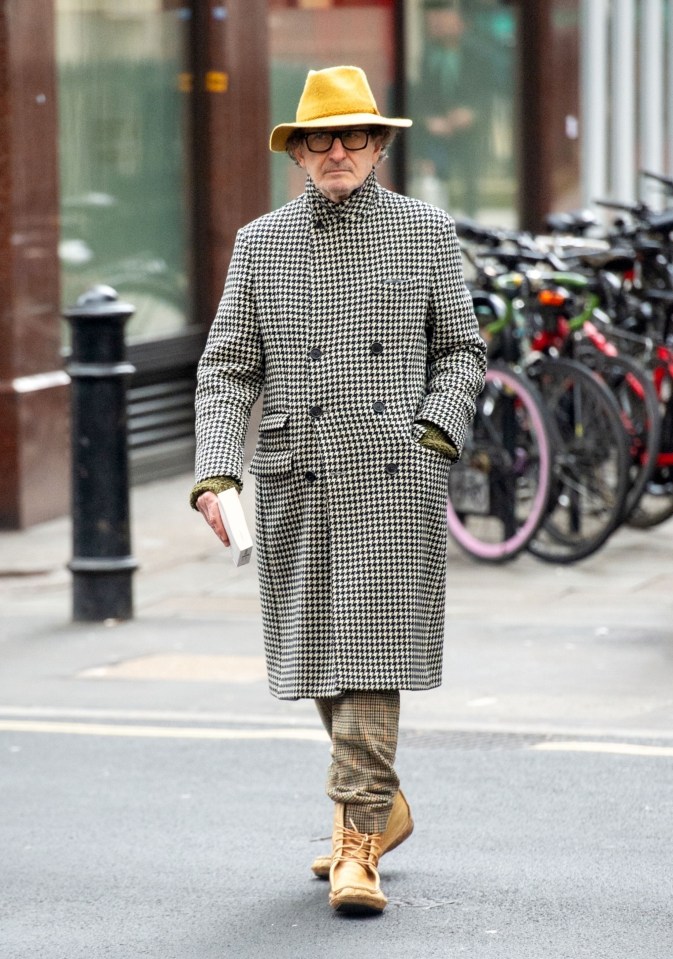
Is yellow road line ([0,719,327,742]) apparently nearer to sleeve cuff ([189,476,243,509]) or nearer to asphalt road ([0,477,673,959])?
asphalt road ([0,477,673,959])

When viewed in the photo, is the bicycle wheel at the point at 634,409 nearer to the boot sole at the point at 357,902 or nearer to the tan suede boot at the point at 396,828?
the tan suede boot at the point at 396,828

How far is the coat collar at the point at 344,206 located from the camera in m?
4.79

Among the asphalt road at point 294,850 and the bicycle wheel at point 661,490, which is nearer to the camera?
the asphalt road at point 294,850

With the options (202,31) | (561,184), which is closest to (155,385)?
(202,31)

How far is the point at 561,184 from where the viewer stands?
17.5 meters

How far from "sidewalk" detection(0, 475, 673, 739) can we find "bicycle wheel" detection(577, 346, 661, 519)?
0.40 meters

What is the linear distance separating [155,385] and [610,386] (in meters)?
3.82

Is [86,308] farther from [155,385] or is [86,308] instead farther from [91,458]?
[155,385]

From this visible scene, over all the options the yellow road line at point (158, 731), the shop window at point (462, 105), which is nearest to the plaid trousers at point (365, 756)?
the yellow road line at point (158, 731)

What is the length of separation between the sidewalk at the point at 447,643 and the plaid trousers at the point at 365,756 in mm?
1805

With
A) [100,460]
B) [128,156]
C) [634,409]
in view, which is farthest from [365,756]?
[128,156]

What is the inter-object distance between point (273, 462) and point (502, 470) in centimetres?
466

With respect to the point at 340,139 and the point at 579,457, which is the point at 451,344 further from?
the point at 579,457

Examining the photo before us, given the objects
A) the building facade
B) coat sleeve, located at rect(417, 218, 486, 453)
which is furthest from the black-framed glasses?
the building facade
